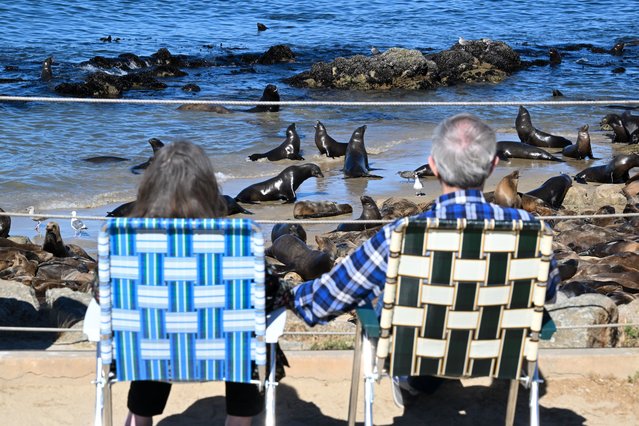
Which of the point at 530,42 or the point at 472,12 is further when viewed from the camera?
the point at 472,12

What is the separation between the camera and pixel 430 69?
920 inches

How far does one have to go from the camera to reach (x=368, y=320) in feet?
10.0

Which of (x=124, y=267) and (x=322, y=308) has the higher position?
(x=124, y=267)

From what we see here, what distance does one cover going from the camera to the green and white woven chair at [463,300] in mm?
2805

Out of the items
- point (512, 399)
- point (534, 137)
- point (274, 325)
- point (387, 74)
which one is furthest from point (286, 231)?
point (387, 74)

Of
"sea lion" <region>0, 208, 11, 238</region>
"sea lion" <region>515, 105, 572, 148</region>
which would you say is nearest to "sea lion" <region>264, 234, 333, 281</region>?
"sea lion" <region>0, 208, 11, 238</region>

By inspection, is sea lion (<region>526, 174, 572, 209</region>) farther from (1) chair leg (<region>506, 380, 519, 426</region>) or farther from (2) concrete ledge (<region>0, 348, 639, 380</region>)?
(1) chair leg (<region>506, 380, 519, 426</region>)

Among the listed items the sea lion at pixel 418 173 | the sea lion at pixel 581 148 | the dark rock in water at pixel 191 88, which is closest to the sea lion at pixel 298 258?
the sea lion at pixel 418 173

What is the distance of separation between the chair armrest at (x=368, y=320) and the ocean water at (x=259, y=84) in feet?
24.2

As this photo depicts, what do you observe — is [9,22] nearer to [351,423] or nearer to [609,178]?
[609,178]

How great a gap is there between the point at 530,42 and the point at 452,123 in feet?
100

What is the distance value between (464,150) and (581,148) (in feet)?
36.1

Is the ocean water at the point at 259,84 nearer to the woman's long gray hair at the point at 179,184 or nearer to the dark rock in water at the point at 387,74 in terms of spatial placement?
the dark rock in water at the point at 387,74

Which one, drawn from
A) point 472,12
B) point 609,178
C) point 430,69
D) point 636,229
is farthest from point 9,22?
point 636,229
